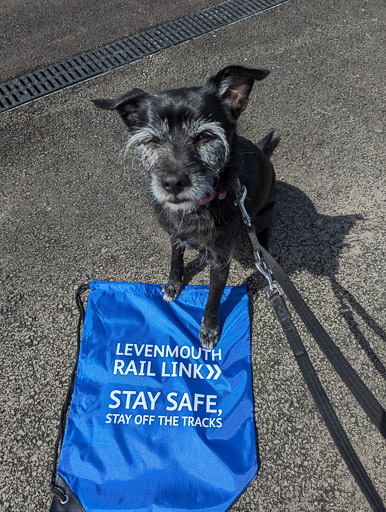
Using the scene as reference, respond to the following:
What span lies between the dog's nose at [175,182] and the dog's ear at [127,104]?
A: 0.59 metres

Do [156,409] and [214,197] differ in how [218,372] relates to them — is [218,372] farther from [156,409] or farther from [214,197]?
[214,197]

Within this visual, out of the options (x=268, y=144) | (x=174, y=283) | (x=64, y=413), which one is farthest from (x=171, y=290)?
(x=268, y=144)

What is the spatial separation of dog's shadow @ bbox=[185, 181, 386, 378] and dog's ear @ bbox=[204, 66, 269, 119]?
1533 mm

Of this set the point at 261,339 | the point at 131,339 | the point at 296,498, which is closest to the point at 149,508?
the point at 296,498

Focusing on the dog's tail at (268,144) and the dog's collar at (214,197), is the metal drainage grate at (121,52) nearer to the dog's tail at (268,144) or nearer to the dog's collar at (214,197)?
the dog's tail at (268,144)

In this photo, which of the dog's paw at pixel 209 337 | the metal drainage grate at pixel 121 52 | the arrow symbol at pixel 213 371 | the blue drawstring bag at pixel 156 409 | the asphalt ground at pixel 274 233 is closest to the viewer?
the blue drawstring bag at pixel 156 409

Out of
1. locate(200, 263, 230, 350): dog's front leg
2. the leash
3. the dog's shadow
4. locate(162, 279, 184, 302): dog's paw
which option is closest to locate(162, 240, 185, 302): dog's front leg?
locate(162, 279, 184, 302): dog's paw

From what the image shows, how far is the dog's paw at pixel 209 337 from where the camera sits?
11.2ft

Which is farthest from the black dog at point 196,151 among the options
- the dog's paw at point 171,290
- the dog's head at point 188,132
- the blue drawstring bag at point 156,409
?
the blue drawstring bag at point 156,409

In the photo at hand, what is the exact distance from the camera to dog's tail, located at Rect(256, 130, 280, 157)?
4309 mm

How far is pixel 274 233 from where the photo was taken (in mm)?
4168

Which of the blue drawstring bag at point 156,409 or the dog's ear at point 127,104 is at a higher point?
the dog's ear at point 127,104

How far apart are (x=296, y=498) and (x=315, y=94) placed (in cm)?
483

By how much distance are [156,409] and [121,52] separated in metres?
5.15
